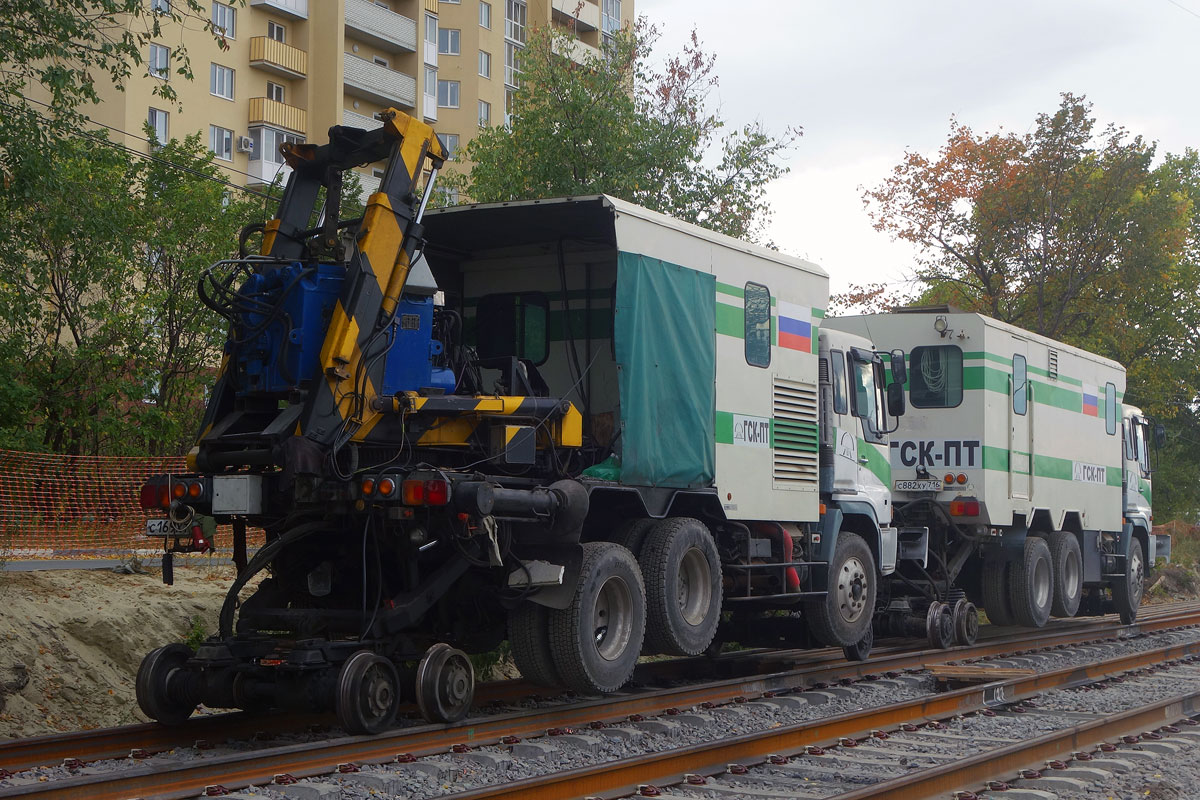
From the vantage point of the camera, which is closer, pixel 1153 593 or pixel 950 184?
pixel 1153 593

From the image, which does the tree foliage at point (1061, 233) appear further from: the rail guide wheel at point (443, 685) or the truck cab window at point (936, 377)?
the rail guide wheel at point (443, 685)

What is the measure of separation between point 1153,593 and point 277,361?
25.2 metres

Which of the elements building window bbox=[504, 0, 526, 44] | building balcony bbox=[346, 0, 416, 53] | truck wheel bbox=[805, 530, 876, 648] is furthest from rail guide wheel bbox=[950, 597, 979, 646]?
building window bbox=[504, 0, 526, 44]

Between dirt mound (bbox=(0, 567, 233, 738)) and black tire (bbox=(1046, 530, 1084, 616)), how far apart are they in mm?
10921

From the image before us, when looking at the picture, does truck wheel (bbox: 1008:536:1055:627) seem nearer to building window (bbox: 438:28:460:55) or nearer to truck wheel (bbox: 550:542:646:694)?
truck wheel (bbox: 550:542:646:694)

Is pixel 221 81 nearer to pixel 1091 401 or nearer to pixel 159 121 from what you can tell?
pixel 159 121

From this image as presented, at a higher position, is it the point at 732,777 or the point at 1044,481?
the point at 1044,481

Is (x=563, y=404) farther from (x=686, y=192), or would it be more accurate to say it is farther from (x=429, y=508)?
(x=686, y=192)

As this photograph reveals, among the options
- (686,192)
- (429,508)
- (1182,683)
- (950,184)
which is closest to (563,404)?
(429,508)

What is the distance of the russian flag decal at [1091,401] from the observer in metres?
19.6

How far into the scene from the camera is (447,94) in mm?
52719

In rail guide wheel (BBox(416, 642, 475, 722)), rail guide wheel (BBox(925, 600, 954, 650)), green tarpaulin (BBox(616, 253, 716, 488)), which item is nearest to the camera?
rail guide wheel (BBox(416, 642, 475, 722))

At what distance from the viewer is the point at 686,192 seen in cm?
2106

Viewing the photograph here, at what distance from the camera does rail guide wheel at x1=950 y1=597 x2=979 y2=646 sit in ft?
50.5
